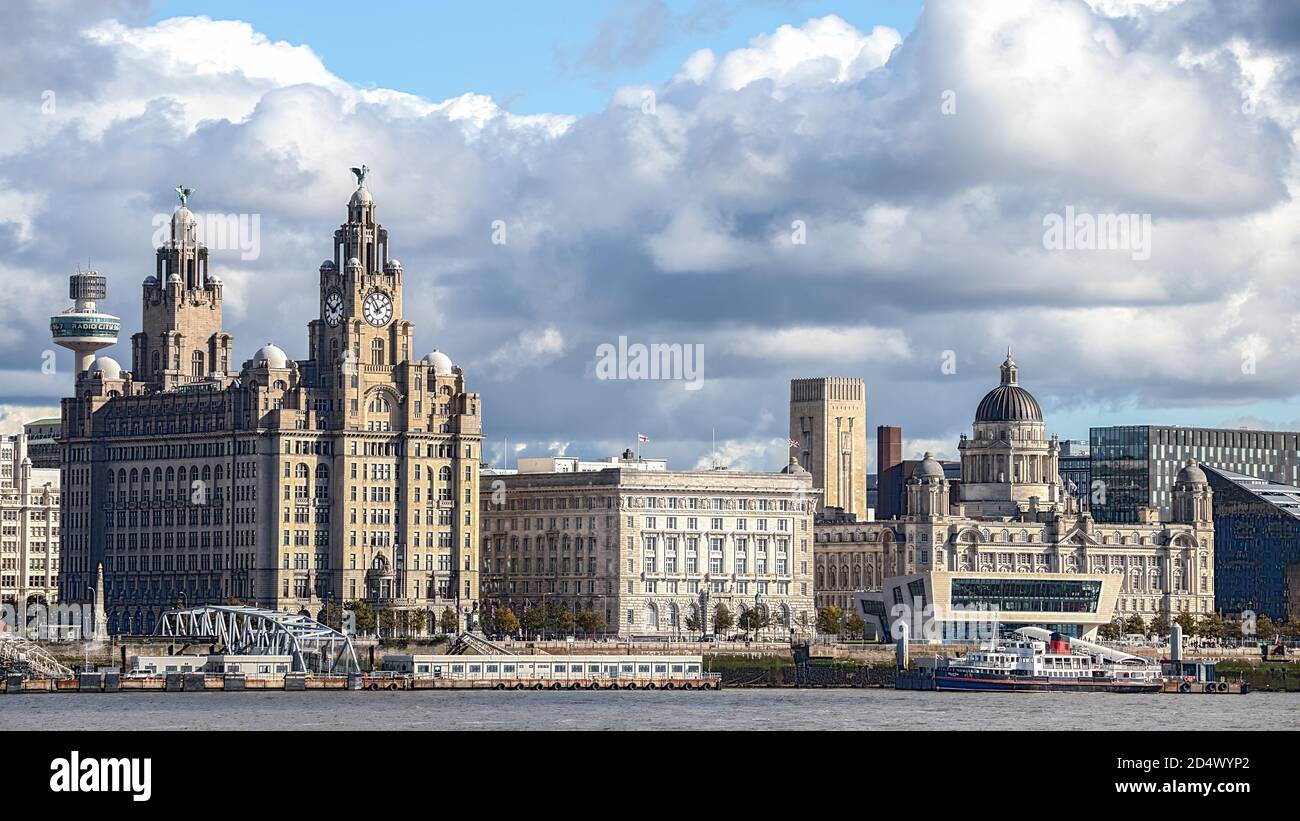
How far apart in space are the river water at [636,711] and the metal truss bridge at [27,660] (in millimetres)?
9444

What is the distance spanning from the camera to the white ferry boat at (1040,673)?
A: 7062 inches

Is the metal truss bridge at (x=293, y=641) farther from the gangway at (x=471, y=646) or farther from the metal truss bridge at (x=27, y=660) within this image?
the metal truss bridge at (x=27, y=660)

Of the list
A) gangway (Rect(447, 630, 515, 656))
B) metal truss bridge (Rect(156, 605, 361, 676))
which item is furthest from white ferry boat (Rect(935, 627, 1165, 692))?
metal truss bridge (Rect(156, 605, 361, 676))

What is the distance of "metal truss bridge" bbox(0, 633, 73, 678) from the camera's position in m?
173

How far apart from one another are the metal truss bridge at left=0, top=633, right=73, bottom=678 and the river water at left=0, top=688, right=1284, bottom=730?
9.44 m

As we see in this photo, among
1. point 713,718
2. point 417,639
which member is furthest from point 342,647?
point 713,718

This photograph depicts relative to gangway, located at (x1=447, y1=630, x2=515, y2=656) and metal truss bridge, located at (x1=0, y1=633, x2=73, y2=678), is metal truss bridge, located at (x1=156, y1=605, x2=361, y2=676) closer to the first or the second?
gangway, located at (x1=447, y1=630, x2=515, y2=656)

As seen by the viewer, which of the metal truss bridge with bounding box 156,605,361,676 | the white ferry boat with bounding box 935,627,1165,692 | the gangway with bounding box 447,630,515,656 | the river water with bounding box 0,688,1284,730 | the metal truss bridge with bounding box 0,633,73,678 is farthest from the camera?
the gangway with bounding box 447,630,515,656

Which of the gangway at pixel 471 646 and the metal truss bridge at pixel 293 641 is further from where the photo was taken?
the gangway at pixel 471 646

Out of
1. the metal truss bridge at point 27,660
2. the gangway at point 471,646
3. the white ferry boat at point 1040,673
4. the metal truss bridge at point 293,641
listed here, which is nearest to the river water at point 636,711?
the white ferry boat at point 1040,673
